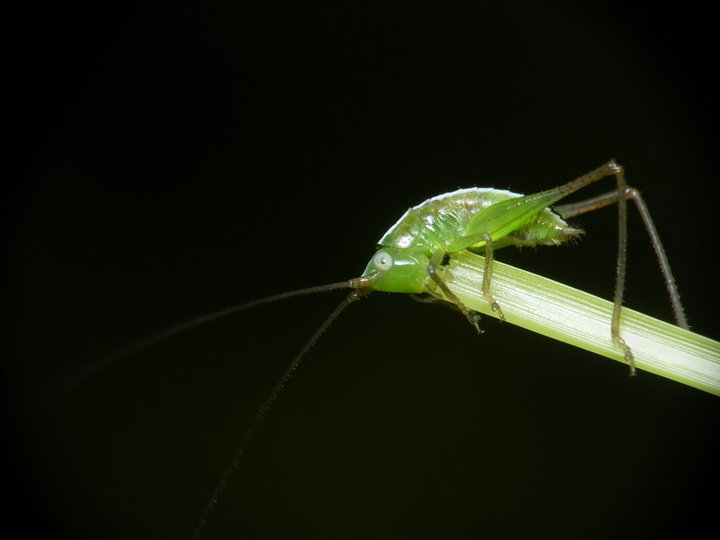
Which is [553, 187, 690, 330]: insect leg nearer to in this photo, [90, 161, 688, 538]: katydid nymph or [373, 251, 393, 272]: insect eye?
[90, 161, 688, 538]: katydid nymph

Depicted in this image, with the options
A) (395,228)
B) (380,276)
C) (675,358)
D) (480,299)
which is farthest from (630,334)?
(395,228)

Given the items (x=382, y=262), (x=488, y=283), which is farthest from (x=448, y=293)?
(x=382, y=262)

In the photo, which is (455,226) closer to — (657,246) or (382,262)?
(382,262)

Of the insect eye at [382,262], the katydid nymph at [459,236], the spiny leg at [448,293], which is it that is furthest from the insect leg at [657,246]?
the insect eye at [382,262]

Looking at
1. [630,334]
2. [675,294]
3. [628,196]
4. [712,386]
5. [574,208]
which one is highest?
[574,208]

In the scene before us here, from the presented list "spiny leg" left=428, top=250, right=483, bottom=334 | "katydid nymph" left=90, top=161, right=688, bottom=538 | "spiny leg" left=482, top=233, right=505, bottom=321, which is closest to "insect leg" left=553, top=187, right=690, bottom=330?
"katydid nymph" left=90, top=161, right=688, bottom=538

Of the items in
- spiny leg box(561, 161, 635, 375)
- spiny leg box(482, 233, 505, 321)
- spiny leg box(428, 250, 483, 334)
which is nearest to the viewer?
spiny leg box(561, 161, 635, 375)

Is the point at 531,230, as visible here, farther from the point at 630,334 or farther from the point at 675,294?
the point at 630,334
